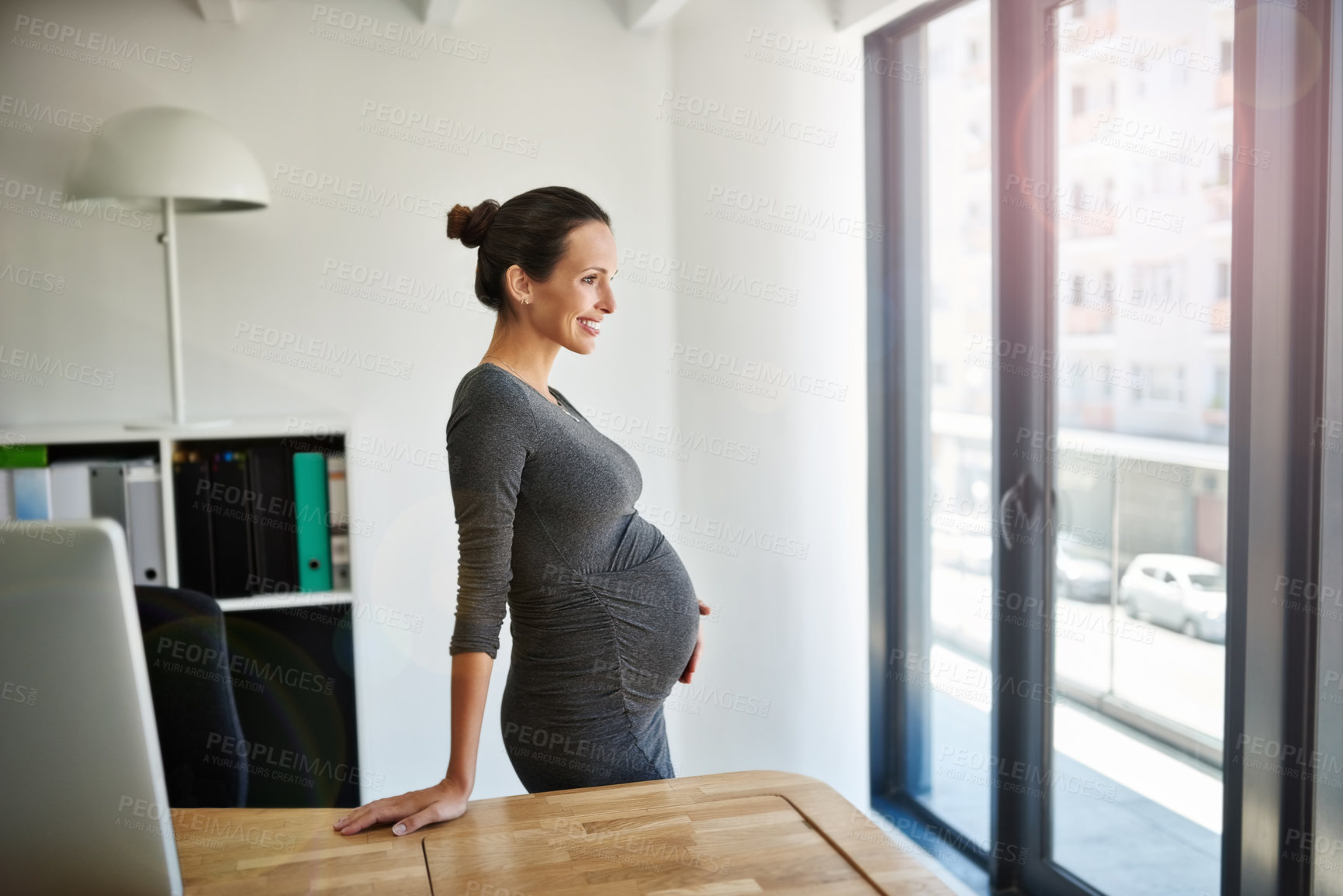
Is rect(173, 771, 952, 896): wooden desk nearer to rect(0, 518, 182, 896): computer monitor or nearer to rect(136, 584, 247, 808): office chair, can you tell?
rect(0, 518, 182, 896): computer monitor

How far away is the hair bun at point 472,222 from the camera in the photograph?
171cm

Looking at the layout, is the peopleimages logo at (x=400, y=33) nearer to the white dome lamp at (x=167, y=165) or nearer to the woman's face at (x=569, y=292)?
the white dome lamp at (x=167, y=165)

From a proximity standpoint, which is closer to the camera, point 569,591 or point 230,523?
point 569,591

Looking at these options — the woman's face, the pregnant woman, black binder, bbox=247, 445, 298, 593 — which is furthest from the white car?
black binder, bbox=247, 445, 298, 593

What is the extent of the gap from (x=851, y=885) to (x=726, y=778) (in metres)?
0.31

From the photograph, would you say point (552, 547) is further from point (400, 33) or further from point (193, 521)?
point (400, 33)

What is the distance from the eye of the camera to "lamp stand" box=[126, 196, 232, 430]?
8.43 feet

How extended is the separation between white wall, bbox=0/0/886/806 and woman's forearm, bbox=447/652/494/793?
1432 mm

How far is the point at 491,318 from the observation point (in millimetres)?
3062

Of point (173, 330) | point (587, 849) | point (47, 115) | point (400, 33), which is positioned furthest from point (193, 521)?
point (587, 849)

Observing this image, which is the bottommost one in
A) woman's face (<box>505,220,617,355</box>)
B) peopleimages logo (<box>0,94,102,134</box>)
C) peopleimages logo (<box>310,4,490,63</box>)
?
woman's face (<box>505,220,617,355</box>)

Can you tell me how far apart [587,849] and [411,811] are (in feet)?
0.77

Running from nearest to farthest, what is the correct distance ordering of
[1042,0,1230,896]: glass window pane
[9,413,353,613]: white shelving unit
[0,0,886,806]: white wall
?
[1042,0,1230,896]: glass window pane < [9,413,353,613]: white shelving unit < [0,0,886,806]: white wall

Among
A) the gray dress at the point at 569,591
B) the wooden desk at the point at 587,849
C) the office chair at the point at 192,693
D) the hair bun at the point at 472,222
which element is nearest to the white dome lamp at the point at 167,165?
the office chair at the point at 192,693
